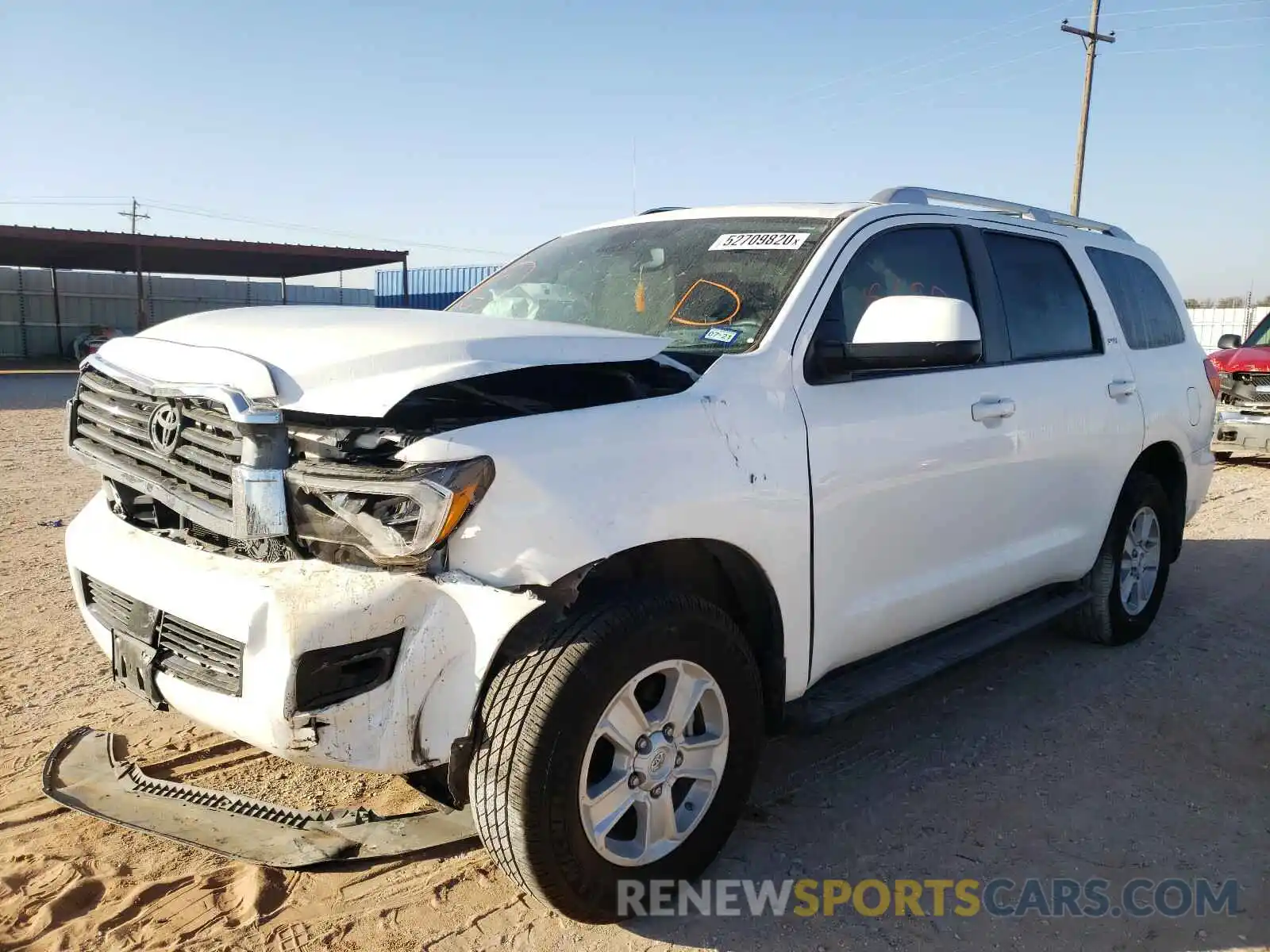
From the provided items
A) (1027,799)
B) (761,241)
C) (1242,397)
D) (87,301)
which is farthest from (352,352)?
(87,301)

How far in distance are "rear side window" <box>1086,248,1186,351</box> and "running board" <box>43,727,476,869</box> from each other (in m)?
3.82

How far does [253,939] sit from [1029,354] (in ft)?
11.1

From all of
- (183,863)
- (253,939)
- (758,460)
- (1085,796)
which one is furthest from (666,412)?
(1085,796)

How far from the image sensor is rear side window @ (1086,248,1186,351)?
15.6 feet

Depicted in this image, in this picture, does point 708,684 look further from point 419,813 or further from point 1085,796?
point 1085,796

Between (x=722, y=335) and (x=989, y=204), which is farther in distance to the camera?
(x=989, y=204)

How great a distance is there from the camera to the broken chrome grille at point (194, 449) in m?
2.31

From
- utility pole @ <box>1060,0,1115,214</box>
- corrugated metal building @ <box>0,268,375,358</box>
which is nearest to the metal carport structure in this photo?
corrugated metal building @ <box>0,268,375,358</box>

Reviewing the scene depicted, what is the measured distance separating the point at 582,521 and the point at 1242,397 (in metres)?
11.4

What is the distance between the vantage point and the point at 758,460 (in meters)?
2.77

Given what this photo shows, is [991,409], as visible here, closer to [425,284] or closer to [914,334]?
[914,334]

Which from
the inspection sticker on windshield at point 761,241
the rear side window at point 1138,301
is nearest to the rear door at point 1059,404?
the rear side window at point 1138,301

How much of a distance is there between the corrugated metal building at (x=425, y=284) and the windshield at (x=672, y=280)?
24.8m

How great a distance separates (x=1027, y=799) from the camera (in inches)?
133
